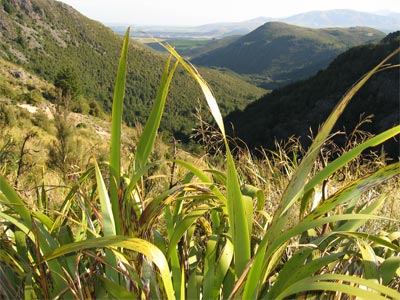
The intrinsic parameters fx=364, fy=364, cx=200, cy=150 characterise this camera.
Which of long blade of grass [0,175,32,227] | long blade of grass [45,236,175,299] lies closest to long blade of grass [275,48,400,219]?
long blade of grass [45,236,175,299]

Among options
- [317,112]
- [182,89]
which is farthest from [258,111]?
[182,89]

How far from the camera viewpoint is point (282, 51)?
151125 mm

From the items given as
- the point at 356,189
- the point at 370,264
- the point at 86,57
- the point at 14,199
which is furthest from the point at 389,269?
the point at 86,57

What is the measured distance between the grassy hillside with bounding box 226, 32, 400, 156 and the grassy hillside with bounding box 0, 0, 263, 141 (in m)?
14.8

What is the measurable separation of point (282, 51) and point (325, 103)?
126629 mm

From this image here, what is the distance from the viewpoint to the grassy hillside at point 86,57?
53.9m

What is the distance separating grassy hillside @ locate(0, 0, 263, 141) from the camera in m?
53.9

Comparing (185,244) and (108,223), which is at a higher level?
(108,223)

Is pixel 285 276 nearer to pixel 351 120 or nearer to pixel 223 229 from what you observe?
pixel 223 229

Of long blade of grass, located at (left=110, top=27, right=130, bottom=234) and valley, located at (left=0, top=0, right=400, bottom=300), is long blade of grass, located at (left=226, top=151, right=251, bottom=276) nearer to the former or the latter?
valley, located at (left=0, top=0, right=400, bottom=300)

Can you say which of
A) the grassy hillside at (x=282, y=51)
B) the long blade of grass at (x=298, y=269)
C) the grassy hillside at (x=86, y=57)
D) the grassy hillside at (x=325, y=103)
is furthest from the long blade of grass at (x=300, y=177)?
the grassy hillside at (x=282, y=51)

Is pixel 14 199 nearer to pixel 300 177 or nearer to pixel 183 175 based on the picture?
pixel 300 177

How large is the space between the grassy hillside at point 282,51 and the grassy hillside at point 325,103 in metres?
77.5

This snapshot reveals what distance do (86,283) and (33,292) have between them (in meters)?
0.16
